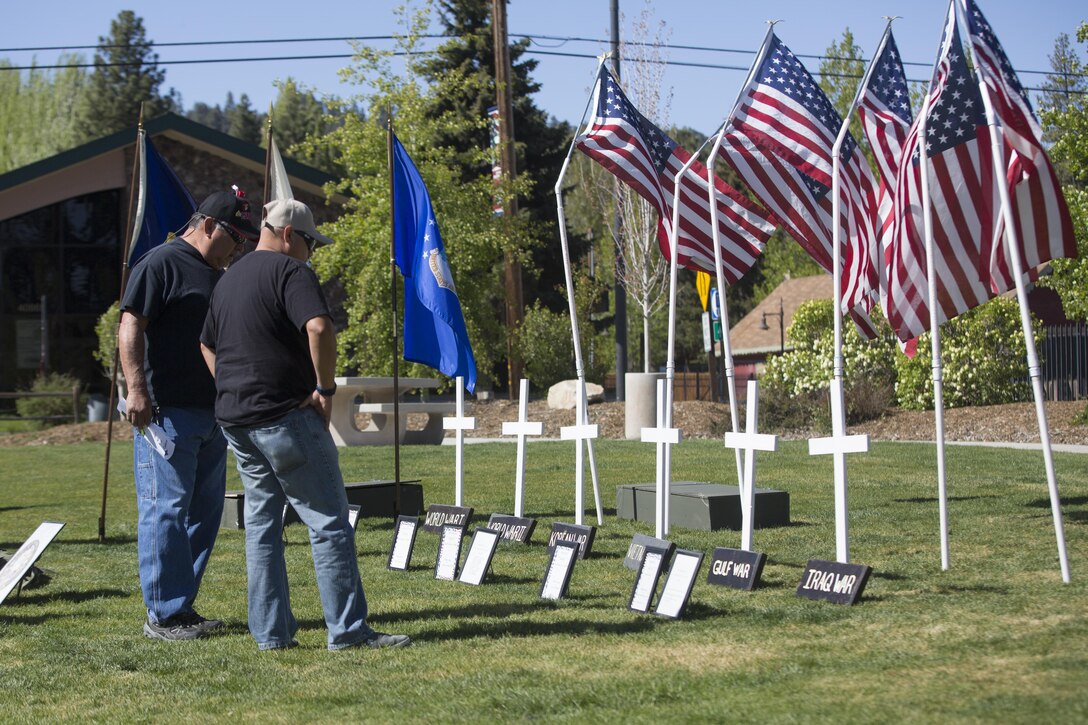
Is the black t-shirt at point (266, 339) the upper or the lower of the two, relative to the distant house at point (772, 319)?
lower

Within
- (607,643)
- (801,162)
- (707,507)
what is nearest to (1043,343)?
(707,507)

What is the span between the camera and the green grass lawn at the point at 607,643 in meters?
4.42

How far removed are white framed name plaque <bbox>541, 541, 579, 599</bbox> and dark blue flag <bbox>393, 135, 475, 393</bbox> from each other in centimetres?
279

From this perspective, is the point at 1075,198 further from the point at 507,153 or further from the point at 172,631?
the point at 172,631

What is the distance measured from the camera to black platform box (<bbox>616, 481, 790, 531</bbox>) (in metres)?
9.19

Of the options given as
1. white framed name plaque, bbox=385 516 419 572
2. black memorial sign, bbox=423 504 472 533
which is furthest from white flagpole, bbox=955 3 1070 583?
white framed name plaque, bbox=385 516 419 572

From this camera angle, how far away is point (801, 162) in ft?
26.5

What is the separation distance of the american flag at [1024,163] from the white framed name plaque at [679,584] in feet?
9.26

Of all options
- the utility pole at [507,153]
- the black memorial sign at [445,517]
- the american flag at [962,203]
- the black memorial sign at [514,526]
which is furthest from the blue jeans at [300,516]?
the utility pole at [507,153]

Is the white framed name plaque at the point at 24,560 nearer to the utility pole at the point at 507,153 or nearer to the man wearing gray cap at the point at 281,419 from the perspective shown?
the man wearing gray cap at the point at 281,419

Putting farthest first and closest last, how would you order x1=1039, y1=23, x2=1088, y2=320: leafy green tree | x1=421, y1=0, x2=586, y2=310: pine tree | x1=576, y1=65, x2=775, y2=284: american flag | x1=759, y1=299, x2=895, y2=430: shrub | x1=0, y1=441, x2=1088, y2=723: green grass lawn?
x1=421, y1=0, x2=586, y2=310: pine tree, x1=759, y1=299, x2=895, y2=430: shrub, x1=1039, y1=23, x2=1088, y2=320: leafy green tree, x1=576, y1=65, x2=775, y2=284: american flag, x1=0, y1=441, x2=1088, y2=723: green grass lawn

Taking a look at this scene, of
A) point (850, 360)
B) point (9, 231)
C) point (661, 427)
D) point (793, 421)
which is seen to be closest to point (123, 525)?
point (661, 427)

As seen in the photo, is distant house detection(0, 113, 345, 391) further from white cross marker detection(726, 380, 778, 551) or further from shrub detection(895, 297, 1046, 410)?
white cross marker detection(726, 380, 778, 551)

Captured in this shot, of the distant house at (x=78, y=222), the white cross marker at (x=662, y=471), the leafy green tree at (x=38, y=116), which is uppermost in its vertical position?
the leafy green tree at (x=38, y=116)
